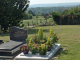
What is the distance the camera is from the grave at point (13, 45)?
9.23 metres

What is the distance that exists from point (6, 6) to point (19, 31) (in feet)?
46.1

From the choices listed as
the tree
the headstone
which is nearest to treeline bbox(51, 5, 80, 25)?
the tree

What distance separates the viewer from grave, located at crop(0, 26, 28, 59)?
30.3ft

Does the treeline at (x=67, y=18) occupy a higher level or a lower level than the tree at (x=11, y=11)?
lower

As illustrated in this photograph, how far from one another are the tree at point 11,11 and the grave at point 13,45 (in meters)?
12.9

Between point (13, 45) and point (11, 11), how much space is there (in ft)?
52.0

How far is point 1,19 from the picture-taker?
2497cm

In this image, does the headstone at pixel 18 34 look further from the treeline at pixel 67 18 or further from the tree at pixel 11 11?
the treeline at pixel 67 18

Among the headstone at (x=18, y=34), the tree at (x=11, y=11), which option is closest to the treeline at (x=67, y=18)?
the tree at (x=11, y=11)

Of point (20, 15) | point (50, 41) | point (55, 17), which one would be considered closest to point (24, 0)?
point (20, 15)

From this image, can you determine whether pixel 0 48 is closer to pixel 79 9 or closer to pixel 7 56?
pixel 7 56

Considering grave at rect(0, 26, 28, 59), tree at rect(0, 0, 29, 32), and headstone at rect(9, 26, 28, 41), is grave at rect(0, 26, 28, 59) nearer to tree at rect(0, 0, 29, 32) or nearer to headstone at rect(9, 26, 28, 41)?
headstone at rect(9, 26, 28, 41)

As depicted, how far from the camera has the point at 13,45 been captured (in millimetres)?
10430

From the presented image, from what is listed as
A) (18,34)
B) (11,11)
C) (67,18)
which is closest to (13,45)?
(18,34)
